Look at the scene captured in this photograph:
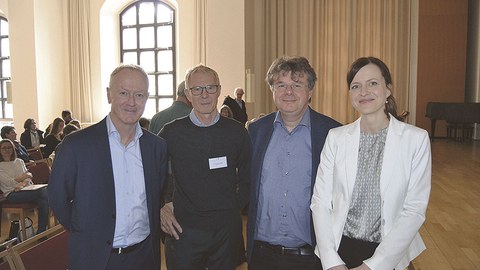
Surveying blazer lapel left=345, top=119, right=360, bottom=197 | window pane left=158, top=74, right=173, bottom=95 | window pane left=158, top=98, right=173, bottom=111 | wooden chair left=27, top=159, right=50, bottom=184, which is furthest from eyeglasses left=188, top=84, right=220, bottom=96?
window pane left=158, top=98, right=173, bottom=111

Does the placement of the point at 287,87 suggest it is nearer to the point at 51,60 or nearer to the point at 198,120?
the point at 198,120

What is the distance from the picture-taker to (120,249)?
2.00 meters

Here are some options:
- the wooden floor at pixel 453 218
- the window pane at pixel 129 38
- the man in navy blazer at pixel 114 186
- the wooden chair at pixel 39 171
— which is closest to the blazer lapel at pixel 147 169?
the man in navy blazer at pixel 114 186

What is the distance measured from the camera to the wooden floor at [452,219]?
3820 millimetres

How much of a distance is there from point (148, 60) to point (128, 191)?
1323 cm

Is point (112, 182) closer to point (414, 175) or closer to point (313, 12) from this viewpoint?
point (414, 175)

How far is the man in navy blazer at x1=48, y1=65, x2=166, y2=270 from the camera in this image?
1.92m

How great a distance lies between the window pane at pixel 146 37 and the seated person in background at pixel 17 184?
32.2 feet

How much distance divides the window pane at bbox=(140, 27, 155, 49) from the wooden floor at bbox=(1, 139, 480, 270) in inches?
380

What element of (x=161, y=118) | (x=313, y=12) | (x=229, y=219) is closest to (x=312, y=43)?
(x=313, y=12)

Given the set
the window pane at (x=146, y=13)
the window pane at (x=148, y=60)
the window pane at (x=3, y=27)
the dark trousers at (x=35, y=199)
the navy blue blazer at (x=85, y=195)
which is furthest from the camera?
the window pane at (x=3, y=27)

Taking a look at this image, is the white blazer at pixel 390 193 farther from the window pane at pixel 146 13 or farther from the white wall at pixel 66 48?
the window pane at pixel 146 13

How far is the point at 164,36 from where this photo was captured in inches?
566

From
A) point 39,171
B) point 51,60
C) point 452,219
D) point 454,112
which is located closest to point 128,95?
point 39,171
